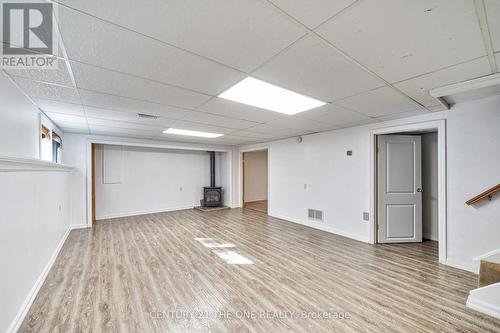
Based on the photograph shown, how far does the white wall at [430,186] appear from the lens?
4.10 metres

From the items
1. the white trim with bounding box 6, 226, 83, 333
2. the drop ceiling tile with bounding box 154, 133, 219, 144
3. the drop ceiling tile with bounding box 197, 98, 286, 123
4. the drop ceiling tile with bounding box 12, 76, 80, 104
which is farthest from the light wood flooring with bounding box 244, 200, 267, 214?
the drop ceiling tile with bounding box 12, 76, 80, 104

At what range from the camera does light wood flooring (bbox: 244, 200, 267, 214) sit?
7.22 metres

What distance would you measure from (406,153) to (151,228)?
228 inches

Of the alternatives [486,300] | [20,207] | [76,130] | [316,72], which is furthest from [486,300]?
[76,130]

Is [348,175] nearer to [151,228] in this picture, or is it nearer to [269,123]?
[269,123]

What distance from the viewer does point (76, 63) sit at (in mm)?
1670

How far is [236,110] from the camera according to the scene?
2.97 m

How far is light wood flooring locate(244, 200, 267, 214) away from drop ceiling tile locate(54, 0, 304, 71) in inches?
235

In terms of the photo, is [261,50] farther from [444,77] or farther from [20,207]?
[20,207]

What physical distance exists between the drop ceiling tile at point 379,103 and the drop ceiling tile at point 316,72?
8.3 inches

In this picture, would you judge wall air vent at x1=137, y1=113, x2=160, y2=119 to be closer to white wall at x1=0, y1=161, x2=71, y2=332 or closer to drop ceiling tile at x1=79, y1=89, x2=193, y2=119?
drop ceiling tile at x1=79, y1=89, x2=193, y2=119

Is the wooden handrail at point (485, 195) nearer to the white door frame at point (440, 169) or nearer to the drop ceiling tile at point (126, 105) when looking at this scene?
the white door frame at point (440, 169)

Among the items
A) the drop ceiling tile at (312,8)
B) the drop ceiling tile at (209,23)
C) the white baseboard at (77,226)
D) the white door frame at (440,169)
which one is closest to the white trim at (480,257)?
the white door frame at (440,169)

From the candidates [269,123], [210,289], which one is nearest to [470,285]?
[210,289]
